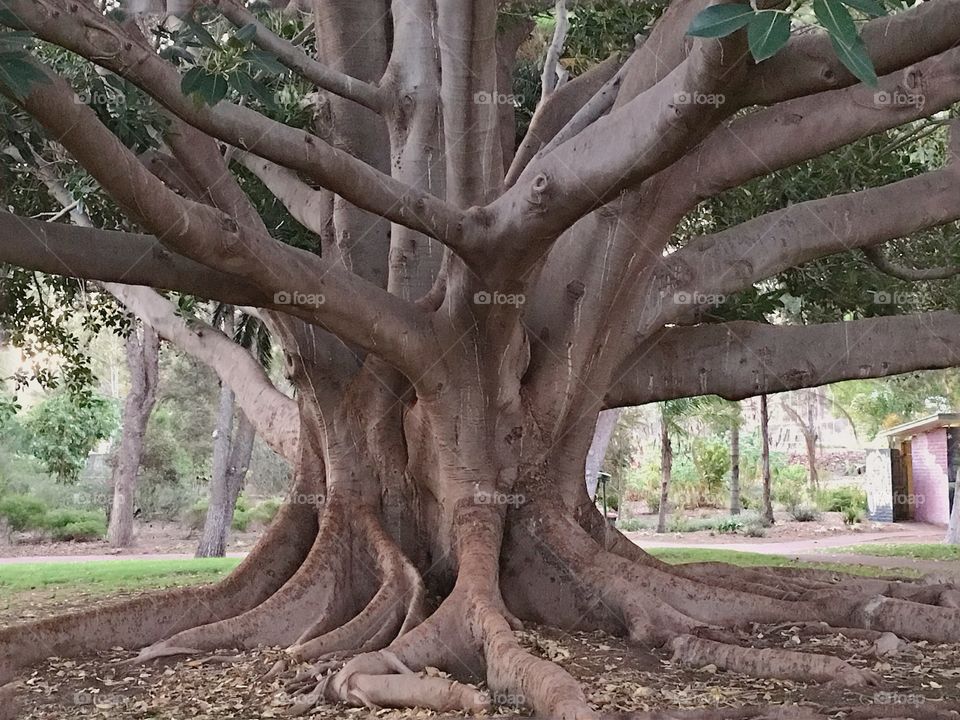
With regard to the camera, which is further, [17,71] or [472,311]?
[472,311]

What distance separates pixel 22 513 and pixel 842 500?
2004 centimetres

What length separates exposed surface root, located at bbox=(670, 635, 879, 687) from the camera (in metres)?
4.52

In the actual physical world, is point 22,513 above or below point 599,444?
below

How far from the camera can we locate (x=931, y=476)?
2484cm

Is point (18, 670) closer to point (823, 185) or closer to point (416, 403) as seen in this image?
point (416, 403)

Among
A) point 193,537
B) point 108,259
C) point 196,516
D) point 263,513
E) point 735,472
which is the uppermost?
point 735,472

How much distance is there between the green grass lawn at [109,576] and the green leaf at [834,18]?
29.9 feet

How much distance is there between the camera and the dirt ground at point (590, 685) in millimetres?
4234

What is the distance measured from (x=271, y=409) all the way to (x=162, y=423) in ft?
69.5

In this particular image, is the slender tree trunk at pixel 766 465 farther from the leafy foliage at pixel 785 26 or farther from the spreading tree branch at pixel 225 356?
the leafy foliage at pixel 785 26

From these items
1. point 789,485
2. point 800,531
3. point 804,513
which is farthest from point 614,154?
point 789,485

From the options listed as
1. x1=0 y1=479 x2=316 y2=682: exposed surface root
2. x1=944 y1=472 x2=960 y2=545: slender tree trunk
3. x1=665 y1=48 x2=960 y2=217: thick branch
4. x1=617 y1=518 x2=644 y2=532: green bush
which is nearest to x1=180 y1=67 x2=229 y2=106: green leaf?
x1=665 y1=48 x2=960 y2=217: thick branch

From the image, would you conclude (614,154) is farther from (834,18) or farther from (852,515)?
(852,515)

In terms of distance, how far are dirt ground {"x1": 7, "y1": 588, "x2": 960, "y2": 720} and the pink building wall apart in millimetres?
20364
